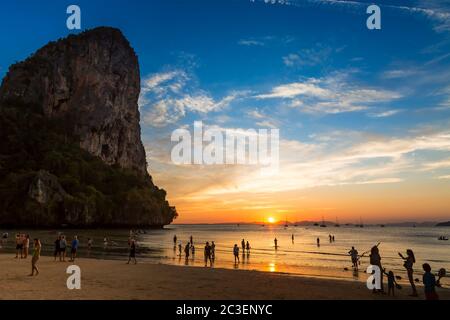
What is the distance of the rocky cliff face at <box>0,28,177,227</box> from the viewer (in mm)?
105325

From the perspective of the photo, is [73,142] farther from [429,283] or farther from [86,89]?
[429,283]

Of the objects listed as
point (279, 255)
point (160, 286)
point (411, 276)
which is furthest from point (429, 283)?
point (279, 255)

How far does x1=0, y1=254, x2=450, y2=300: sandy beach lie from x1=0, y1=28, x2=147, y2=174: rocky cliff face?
14732 cm

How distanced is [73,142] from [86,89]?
3148 cm

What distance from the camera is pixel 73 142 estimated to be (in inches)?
5940

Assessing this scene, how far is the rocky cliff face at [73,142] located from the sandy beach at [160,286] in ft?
299

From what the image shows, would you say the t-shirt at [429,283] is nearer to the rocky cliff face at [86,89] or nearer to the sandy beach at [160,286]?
the sandy beach at [160,286]

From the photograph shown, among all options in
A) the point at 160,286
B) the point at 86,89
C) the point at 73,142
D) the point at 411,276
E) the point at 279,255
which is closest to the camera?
the point at 411,276

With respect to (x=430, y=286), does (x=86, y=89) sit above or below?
above

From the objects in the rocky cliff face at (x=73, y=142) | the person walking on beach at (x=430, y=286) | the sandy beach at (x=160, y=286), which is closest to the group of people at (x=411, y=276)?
the person walking on beach at (x=430, y=286)

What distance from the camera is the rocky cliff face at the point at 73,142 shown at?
346 ft

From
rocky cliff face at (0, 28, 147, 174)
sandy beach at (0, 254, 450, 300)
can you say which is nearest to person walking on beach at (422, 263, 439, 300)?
sandy beach at (0, 254, 450, 300)

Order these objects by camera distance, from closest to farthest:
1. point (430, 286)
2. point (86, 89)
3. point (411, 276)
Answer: point (430, 286) < point (411, 276) < point (86, 89)

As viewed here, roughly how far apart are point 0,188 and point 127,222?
43681mm
